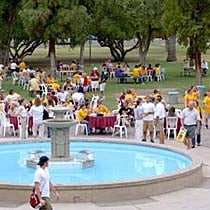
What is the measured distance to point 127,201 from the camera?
14.8 m

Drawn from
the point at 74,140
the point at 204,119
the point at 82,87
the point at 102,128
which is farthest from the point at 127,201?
the point at 82,87

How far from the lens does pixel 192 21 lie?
3625 centimetres

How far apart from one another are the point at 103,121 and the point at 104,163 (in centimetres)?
464

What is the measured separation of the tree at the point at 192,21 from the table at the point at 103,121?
1290cm

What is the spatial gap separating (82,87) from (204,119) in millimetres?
10955

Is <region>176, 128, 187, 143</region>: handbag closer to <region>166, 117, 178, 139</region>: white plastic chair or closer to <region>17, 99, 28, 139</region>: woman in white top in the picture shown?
<region>166, 117, 178, 139</region>: white plastic chair

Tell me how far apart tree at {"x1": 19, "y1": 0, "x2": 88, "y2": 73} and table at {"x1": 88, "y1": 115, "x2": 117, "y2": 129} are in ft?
70.6

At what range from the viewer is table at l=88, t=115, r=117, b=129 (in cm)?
2428

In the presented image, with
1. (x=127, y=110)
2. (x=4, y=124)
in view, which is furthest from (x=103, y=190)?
(x=127, y=110)

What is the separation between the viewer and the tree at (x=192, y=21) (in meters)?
36.0

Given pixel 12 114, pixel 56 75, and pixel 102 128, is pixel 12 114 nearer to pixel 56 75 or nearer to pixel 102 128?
pixel 102 128

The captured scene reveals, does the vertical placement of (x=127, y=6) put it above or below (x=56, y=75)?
above

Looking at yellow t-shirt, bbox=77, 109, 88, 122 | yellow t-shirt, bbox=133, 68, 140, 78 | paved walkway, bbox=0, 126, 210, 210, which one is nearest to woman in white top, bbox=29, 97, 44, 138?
yellow t-shirt, bbox=77, 109, 88, 122

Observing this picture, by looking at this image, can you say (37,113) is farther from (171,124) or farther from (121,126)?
(171,124)
